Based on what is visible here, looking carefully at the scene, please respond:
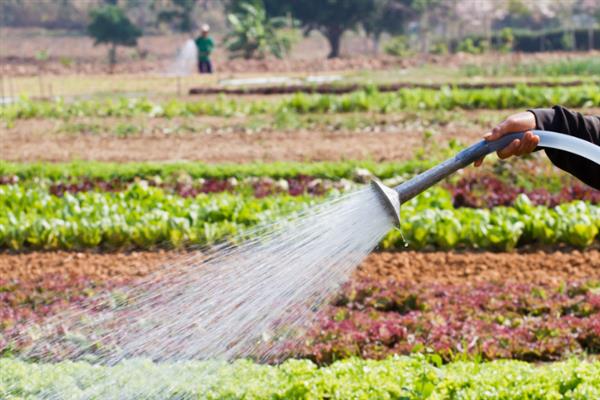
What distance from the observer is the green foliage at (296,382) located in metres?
3.91

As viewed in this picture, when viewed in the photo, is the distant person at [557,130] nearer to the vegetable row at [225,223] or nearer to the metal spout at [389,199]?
the metal spout at [389,199]

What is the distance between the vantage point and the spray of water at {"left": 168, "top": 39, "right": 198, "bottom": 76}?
→ 29.6 meters

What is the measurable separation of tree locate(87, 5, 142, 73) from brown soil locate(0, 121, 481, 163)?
1992 cm

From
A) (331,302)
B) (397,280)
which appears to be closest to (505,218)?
(397,280)

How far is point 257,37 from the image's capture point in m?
30.7

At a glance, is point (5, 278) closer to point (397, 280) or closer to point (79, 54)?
point (397, 280)

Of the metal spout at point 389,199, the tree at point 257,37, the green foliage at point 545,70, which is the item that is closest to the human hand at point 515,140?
the metal spout at point 389,199

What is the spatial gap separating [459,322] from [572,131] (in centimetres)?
249

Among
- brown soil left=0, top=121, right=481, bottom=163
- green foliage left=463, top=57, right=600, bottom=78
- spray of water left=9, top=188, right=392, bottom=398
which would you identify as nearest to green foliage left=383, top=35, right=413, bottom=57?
green foliage left=463, top=57, right=600, bottom=78

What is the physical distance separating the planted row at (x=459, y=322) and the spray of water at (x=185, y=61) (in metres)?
A: 23.3

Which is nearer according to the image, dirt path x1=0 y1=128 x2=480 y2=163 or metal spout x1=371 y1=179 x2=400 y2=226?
metal spout x1=371 y1=179 x2=400 y2=226

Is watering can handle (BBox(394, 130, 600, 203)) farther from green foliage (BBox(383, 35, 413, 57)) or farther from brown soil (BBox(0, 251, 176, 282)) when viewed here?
green foliage (BBox(383, 35, 413, 57))

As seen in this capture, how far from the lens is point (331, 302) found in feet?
18.8

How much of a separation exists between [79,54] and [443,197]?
103ft
